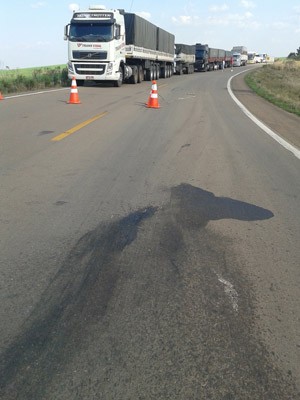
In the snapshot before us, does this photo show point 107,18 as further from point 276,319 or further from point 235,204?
point 276,319

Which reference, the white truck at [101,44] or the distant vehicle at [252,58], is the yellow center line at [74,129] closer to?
the white truck at [101,44]

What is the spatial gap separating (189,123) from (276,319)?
8.86 m

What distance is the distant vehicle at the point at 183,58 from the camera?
43281 mm

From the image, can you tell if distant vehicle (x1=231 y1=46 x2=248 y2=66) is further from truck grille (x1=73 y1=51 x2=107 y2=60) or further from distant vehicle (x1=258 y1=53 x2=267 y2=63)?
truck grille (x1=73 y1=51 x2=107 y2=60)

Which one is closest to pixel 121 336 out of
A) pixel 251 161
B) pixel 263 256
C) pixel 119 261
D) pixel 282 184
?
pixel 119 261

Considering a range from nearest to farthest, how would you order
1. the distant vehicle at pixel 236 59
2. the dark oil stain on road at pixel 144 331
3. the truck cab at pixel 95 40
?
the dark oil stain on road at pixel 144 331
the truck cab at pixel 95 40
the distant vehicle at pixel 236 59

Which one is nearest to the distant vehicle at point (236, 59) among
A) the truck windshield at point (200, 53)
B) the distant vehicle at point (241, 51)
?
the distant vehicle at point (241, 51)

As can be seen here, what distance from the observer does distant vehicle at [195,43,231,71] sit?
5250 centimetres

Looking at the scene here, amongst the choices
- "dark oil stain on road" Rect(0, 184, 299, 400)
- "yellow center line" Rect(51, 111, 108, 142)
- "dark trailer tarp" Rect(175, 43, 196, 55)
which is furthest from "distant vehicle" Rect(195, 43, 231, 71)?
"dark oil stain on road" Rect(0, 184, 299, 400)

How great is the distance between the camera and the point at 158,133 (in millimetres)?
9633

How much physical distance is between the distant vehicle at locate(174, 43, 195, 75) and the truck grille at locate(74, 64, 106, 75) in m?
22.8

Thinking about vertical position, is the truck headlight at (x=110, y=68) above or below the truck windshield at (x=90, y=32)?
below

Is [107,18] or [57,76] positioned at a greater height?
[107,18]

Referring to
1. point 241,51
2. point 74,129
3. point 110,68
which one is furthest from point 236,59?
point 74,129
